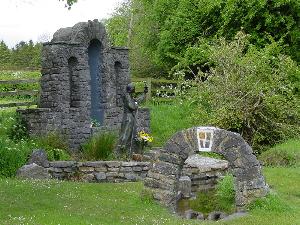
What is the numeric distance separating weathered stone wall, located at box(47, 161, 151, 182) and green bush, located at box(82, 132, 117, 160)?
1252mm

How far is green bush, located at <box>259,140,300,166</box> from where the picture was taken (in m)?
18.6

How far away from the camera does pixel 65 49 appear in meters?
19.7

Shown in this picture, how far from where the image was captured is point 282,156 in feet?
62.4

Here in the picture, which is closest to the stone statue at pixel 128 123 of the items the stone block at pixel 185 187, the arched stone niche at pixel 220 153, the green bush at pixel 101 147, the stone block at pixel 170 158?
the green bush at pixel 101 147

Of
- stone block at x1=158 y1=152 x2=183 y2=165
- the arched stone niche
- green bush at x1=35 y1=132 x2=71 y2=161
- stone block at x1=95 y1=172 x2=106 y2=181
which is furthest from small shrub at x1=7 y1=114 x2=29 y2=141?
the arched stone niche

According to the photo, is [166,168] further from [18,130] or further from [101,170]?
[18,130]

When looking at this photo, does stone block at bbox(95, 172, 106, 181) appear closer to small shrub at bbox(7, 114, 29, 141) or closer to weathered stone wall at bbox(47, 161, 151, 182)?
weathered stone wall at bbox(47, 161, 151, 182)

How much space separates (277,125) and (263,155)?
9.37ft

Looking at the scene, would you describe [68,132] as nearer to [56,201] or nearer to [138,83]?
[56,201]

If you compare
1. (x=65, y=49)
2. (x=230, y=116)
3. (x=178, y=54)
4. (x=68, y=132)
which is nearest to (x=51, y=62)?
(x=65, y=49)

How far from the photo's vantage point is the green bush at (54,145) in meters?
17.6

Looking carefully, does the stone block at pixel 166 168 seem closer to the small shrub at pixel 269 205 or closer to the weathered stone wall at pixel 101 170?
the small shrub at pixel 269 205

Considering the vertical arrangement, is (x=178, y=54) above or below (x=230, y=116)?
above

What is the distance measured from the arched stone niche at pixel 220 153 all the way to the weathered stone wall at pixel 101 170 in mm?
4115
